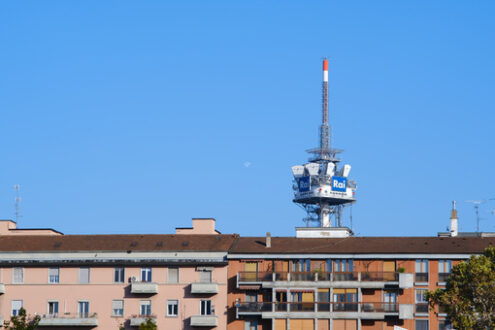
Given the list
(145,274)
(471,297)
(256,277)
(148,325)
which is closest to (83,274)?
(145,274)

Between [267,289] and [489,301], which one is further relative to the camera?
[267,289]

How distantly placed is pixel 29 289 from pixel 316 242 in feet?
99.5

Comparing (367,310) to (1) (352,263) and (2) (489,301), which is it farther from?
(2) (489,301)

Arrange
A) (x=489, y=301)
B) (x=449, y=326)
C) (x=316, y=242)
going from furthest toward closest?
(x=316, y=242) < (x=449, y=326) < (x=489, y=301)

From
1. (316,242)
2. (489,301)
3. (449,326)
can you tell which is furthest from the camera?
(316,242)

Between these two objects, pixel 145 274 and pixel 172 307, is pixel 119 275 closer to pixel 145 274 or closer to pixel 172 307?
pixel 145 274

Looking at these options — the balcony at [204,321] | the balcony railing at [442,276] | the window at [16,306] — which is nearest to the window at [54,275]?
the window at [16,306]

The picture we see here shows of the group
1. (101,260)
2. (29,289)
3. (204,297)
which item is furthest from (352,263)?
(29,289)

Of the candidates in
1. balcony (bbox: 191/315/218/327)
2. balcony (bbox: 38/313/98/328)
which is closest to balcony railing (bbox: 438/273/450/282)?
balcony (bbox: 191/315/218/327)

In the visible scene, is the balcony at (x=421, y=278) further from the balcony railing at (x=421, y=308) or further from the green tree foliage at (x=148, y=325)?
the green tree foliage at (x=148, y=325)

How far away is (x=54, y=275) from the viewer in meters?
121

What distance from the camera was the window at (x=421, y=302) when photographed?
114875mm

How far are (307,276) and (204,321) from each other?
11.3 m

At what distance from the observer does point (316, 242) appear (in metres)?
122
